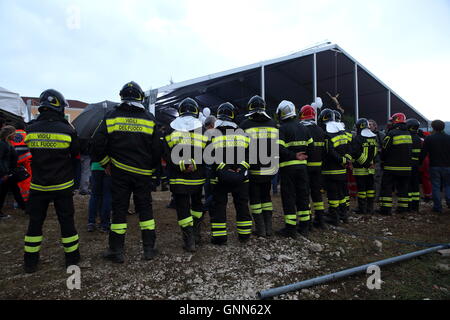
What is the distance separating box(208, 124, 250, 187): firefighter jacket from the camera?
11.5 ft

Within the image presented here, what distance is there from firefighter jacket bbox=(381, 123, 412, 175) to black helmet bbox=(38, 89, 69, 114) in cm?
608

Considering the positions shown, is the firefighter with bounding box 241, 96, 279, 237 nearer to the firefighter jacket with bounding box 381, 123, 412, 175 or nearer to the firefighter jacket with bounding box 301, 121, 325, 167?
the firefighter jacket with bounding box 301, 121, 325, 167

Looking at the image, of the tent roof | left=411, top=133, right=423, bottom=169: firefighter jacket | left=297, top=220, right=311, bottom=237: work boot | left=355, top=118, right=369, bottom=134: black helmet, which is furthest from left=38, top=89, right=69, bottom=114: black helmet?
left=411, top=133, right=423, bottom=169: firefighter jacket

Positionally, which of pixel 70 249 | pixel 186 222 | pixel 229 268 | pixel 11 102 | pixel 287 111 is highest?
pixel 11 102

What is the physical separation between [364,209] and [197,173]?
4.24 meters

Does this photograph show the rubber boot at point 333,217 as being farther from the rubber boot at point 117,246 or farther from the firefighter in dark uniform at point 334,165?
the rubber boot at point 117,246

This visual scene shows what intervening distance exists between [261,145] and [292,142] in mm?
573

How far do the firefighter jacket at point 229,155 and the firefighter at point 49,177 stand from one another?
1804 mm

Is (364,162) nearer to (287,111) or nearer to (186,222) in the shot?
(287,111)

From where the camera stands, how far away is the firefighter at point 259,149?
387 centimetres

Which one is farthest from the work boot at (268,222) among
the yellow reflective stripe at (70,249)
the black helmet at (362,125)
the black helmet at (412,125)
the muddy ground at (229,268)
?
the black helmet at (412,125)

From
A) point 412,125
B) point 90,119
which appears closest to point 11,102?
point 90,119

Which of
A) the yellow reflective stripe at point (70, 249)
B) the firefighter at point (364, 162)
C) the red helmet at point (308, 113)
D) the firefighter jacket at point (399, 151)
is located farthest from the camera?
the firefighter at point (364, 162)

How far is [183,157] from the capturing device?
10.9 ft
